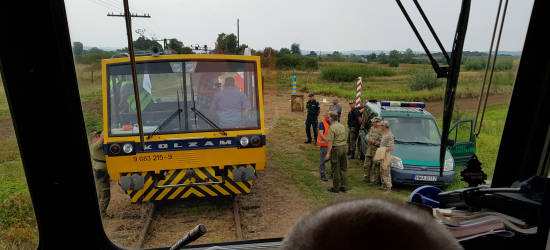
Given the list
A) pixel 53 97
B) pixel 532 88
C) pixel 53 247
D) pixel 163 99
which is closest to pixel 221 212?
pixel 163 99

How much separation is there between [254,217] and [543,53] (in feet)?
11.7

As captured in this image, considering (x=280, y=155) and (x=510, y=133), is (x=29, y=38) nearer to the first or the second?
(x=510, y=133)

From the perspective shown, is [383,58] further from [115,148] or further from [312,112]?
[312,112]

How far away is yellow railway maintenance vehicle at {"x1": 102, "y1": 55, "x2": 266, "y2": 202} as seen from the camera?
3686 mm

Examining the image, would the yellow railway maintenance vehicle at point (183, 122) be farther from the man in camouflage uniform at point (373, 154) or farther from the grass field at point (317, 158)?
the man in camouflage uniform at point (373, 154)

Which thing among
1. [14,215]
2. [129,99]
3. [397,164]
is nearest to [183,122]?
Answer: [129,99]

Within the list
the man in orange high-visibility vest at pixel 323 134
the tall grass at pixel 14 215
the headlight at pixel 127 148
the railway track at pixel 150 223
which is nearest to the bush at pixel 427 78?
the man in orange high-visibility vest at pixel 323 134

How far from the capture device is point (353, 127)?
293 inches

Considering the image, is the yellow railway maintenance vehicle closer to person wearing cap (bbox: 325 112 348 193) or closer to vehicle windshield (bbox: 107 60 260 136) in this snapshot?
vehicle windshield (bbox: 107 60 260 136)

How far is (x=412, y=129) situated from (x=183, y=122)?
3900 millimetres

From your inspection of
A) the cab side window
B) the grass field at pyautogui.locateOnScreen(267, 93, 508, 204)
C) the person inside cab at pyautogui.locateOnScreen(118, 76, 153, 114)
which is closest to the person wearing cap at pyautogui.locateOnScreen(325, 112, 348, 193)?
the grass field at pyautogui.locateOnScreen(267, 93, 508, 204)

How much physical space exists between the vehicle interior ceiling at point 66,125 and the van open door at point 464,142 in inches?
6.1

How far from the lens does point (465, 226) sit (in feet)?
4.77

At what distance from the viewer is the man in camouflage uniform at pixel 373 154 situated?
5696 millimetres
